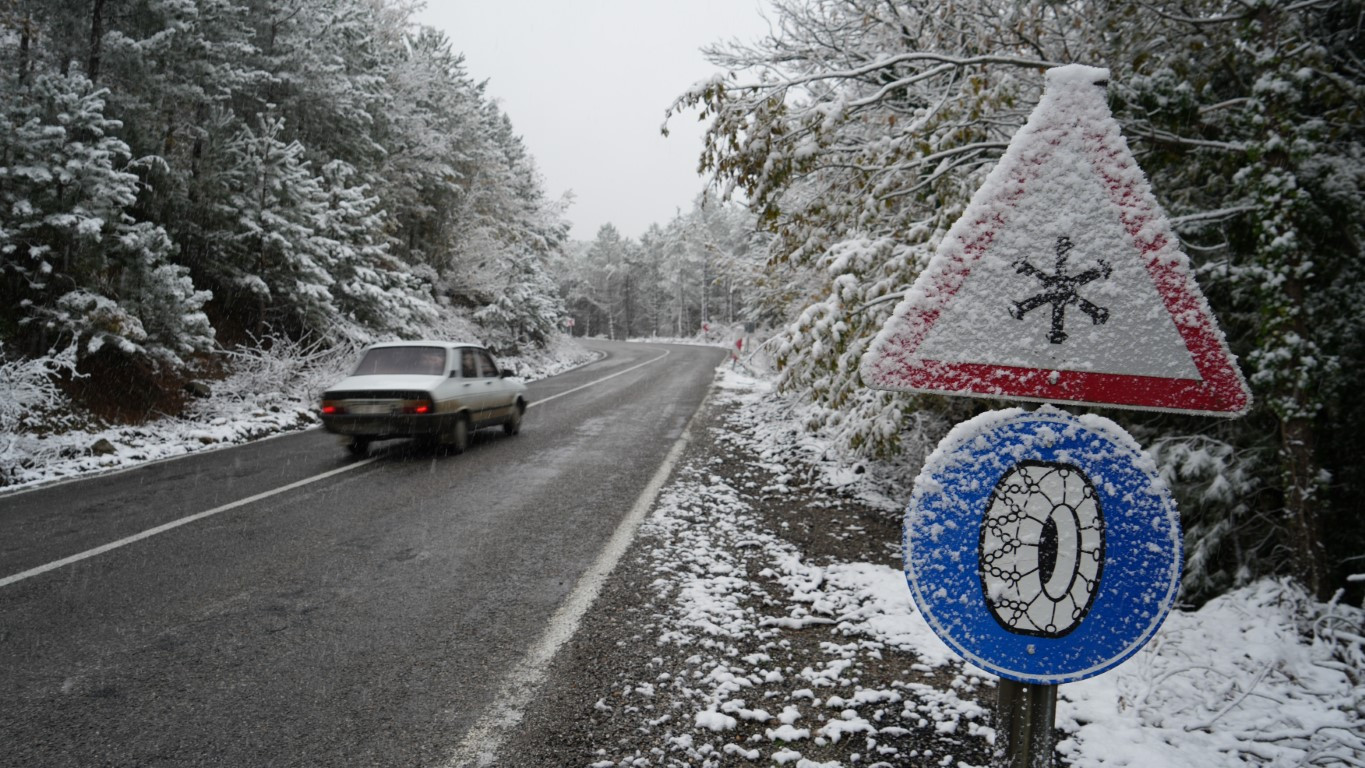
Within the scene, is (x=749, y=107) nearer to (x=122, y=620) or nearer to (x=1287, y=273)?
(x=1287, y=273)

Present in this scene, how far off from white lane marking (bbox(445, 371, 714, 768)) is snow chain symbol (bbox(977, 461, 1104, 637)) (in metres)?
2.27

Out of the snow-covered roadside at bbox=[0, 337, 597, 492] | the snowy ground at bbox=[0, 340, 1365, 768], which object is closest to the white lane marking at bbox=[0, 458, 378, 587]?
the snow-covered roadside at bbox=[0, 337, 597, 492]

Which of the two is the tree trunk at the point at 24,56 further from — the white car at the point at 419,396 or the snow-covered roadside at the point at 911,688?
the snow-covered roadside at the point at 911,688

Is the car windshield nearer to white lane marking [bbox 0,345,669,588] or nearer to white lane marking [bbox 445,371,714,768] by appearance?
white lane marking [bbox 0,345,669,588]

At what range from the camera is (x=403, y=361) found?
9820mm

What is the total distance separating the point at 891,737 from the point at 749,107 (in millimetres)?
3886

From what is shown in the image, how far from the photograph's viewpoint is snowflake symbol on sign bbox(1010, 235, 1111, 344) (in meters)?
1.45

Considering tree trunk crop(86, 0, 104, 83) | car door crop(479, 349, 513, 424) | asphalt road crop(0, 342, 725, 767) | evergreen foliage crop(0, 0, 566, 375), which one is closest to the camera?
asphalt road crop(0, 342, 725, 767)

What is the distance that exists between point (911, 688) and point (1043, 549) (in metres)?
2.28

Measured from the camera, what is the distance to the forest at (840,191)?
3.31 meters

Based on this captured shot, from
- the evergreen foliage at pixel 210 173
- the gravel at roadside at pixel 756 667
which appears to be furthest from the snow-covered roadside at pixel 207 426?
the gravel at roadside at pixel 756 667

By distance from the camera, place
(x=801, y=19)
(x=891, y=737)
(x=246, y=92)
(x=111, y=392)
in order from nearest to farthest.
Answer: (x=891, y=737)
(x=801, y=19)
(x=111, y=392)
(x=246, y=92)

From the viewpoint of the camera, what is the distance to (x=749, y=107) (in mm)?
4523

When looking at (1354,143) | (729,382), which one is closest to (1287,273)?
(1354,143)
